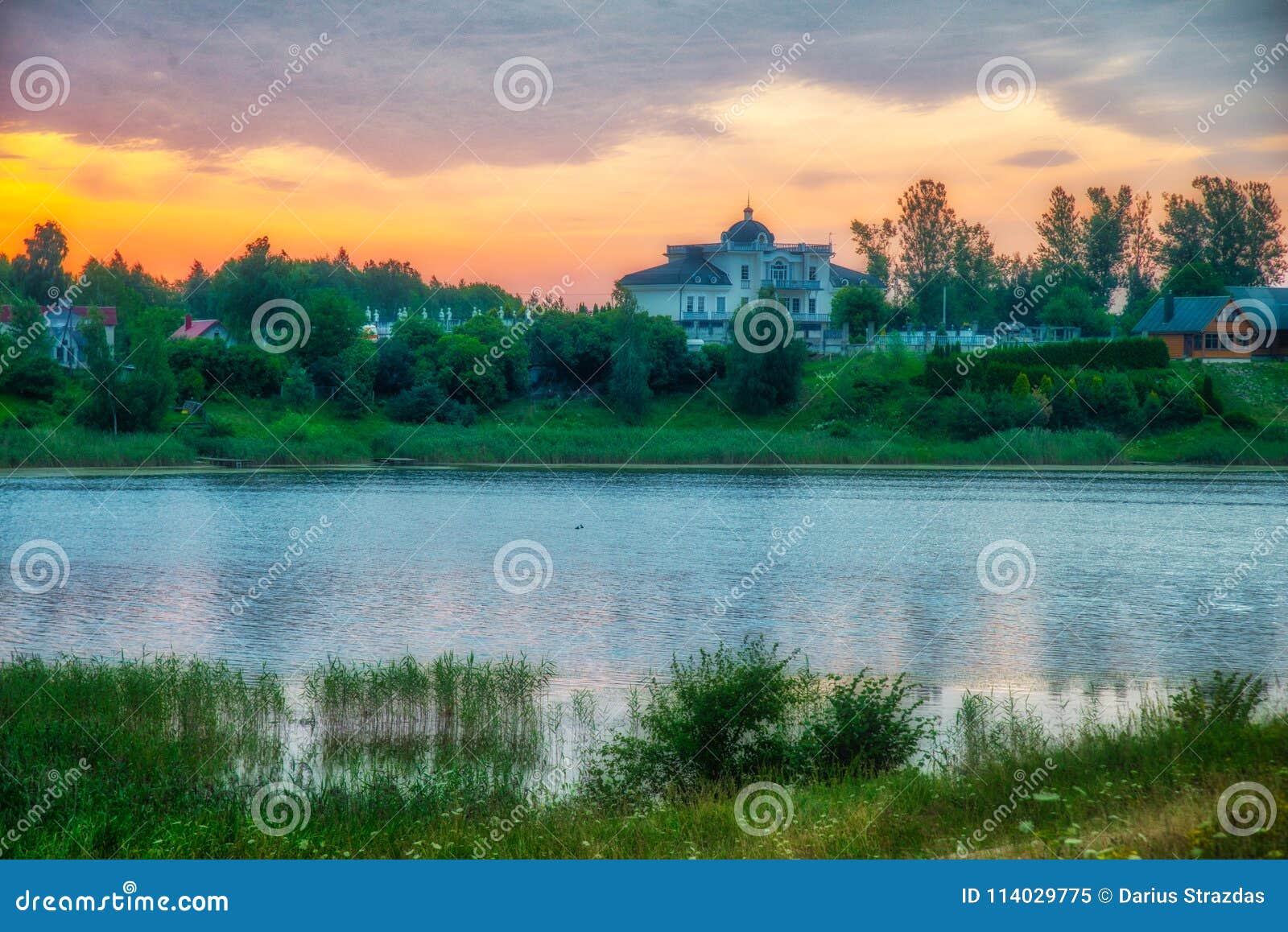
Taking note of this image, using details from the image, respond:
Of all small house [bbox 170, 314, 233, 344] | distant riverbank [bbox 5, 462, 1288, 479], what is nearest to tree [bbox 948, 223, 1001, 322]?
distant riverbank [bbox 5, 462, 1288, 479]

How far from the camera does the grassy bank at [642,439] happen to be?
60.8 meters

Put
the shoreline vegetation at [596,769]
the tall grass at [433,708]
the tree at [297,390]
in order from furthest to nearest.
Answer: the tree at [297,390] → the tall grass at [433,708] → the shoreline vegetation at [596,769]

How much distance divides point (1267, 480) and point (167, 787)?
56.3 metres

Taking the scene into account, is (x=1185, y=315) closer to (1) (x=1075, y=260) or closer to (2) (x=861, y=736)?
(1) (x=1075, y=260)

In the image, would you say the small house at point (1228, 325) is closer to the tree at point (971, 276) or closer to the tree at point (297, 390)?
the tree at point (971, 276)

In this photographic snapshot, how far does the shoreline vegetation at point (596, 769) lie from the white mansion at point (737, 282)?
7314 cm

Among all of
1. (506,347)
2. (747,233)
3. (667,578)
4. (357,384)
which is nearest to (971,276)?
(747,233)

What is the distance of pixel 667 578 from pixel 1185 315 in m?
58.0

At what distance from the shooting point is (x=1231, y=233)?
82500mm

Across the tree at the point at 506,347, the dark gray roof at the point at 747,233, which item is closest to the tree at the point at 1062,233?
the dark gray roof at the point at 747,233

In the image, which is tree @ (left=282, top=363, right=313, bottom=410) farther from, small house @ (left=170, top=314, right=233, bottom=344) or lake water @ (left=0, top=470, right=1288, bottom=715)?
small house @ (left=170, top=314, right=233, bottom=344)

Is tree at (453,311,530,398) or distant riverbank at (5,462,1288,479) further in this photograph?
tree at (453,311,530,398)

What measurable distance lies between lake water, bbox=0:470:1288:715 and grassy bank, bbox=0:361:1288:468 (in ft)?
32.0

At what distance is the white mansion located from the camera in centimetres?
8662
